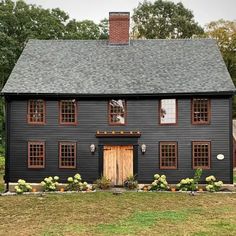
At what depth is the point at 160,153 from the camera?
83.8 ft

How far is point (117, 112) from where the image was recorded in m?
25.8

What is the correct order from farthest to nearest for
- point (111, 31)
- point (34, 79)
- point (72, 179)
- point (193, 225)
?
point (111, 31)
point (34, 79)
point (72, 179)
point (193, 225)

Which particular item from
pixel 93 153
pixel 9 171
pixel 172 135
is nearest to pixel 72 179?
pixel 93 153

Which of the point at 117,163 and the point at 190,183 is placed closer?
the point at 190,183

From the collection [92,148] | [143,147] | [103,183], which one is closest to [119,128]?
[143,147]

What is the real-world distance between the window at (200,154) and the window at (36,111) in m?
8.81

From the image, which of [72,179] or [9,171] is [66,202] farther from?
[9,171]

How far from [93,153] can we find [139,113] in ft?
11.4

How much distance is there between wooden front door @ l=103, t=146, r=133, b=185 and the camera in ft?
84.6

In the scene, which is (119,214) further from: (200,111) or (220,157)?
(200,111)

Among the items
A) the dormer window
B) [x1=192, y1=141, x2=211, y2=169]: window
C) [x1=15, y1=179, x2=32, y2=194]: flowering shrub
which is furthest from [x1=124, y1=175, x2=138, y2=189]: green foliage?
[x1=15, y1=179, x2=32, y2=194]: flowering shrub

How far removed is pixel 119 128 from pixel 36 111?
4886mm

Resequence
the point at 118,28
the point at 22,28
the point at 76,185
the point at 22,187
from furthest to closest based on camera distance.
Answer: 1. the point at 22,28
2. the point at 118,28
3. the point at 76,185
4. the point at 22,187

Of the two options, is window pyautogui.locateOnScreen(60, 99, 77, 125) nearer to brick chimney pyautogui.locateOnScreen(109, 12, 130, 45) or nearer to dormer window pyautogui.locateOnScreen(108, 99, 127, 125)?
dormer window pyautogui.locateOnScreen(108, 99, 127, 125)
